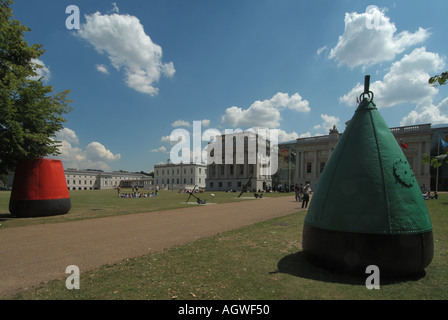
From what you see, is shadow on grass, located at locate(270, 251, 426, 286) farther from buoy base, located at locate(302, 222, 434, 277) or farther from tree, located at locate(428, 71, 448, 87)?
tree, located at locate(428, 71, 448, 87)

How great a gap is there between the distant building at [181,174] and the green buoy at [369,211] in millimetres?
101115

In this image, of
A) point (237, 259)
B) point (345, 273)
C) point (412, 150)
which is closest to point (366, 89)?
point (345, 273)

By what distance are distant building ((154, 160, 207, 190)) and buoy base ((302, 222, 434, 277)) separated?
333ft

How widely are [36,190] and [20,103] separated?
546 cm

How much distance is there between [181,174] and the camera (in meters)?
114

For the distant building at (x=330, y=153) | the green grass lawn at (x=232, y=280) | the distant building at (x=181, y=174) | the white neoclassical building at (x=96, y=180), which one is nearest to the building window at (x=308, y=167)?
the distant building at (x=330, y=153)

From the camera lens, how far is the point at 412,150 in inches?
2175

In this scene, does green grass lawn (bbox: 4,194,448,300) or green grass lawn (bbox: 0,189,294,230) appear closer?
green grass lawn (bbox: 4,194,448,300)

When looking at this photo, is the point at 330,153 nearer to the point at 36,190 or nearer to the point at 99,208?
the point at 99,208

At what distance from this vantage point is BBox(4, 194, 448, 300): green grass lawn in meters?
4.46

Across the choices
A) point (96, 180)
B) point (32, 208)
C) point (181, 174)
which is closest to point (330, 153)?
point (32, 208)

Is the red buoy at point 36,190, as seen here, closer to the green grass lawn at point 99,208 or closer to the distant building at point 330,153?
the green grass lawn at point 99,208

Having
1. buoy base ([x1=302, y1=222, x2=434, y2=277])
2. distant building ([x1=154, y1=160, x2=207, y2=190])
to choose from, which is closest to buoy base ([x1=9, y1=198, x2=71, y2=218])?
buoy base ([x1=302, y1=222, x2=434, y2=277])
